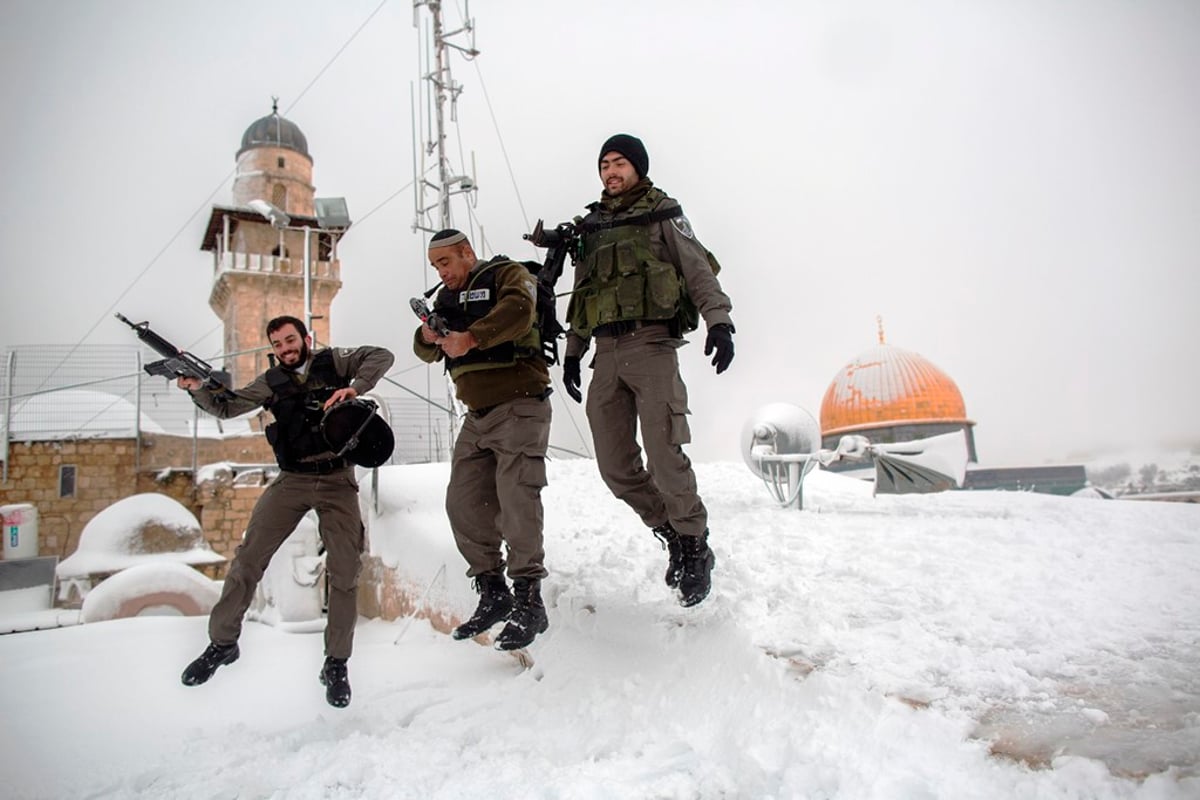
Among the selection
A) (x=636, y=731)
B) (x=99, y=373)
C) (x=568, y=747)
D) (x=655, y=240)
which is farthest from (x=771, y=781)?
(x=99, y=373)

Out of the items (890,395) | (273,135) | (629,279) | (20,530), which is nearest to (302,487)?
(629,279)

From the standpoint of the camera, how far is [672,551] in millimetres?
3740

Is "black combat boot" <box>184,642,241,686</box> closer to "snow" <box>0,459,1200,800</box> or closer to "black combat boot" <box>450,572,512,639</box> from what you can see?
"snow" <box>0,459,1200,800</box>

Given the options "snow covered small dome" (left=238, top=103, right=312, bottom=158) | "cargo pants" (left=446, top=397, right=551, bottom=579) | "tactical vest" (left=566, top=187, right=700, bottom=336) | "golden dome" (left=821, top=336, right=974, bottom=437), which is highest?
"snow covered small dome" (left=238, top=103, right=312, bottom=158)

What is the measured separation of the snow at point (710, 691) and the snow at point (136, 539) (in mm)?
10456

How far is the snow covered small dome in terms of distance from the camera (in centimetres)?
3406

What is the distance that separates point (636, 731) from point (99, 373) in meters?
16.7

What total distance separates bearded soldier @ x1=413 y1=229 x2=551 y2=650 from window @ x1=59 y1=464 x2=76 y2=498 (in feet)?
59.7

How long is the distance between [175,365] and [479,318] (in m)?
1.77

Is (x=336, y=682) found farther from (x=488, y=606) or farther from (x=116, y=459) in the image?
(x=116, y=459)

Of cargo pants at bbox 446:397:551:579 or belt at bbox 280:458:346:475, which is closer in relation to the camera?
cargo pants at bbox 446:397:551:579

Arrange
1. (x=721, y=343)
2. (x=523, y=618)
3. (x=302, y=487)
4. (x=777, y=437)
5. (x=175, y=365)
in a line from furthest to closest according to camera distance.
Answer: (x=777, y=437) < (x=175, y=365) < (x=302, y=487) < (x=721, y=343) < (x=523, y=618)

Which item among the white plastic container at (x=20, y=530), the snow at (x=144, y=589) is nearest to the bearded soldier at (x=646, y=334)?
the snow at (x=144, y=589)

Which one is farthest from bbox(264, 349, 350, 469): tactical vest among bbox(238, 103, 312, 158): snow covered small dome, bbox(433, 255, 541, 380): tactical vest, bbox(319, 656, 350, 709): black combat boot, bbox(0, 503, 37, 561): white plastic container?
bbox(238, 103, 312, 158): snow covered small dome
